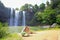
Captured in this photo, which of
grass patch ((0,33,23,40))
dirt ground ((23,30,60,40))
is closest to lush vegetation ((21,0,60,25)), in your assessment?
dirt ground ((23,30,60,40))

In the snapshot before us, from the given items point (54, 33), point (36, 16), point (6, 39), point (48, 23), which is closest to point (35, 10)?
point (36, 16)

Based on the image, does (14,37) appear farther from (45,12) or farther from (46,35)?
(45,12)

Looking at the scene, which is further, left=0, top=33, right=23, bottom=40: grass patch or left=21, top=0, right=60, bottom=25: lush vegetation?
left=21, top=0, right=60, bottom=25: lush vegetation

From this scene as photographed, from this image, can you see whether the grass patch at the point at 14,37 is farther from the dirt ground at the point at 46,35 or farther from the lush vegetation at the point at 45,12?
the lush vegetation at the point at 45,12

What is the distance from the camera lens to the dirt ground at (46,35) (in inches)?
120

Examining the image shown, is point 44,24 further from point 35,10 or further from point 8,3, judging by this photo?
point 8,3

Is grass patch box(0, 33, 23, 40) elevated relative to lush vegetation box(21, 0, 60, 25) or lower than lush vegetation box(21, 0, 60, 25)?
lower

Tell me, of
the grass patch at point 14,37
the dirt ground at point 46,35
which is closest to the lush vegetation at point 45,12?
the dirt ground at point 46,35

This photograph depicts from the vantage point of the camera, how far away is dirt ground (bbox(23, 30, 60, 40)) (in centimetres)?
305

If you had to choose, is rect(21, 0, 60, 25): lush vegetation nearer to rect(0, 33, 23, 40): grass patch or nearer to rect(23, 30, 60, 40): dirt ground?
rect(23, 30, 60, 40): dirt ground

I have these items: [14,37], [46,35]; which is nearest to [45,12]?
[46,35]

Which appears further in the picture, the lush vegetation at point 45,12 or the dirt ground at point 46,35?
the lush vegetation at point 45,12

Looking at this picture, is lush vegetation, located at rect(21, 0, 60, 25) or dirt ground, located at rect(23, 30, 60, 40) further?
lush vegetation, located at rect(21, 0, 60, 25)

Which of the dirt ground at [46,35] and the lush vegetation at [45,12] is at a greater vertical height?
the lush vegetation at [45,12]
